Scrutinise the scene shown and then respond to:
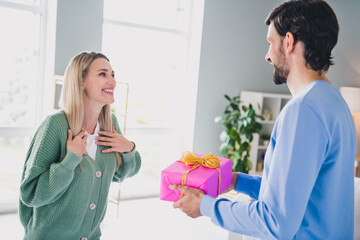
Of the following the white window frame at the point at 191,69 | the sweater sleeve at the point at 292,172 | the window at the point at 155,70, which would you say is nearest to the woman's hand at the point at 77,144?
the sweater sleeve at the point at 292,172

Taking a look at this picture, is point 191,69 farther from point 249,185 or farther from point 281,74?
point 281,74

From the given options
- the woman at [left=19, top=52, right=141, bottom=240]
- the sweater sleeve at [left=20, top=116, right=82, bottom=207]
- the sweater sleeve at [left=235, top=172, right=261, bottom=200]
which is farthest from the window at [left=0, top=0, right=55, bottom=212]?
the sweater sleeve at [left=235, top=172, right=261, bottom=200]

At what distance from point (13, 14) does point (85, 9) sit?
0.69 metres

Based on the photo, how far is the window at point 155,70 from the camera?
4.09m

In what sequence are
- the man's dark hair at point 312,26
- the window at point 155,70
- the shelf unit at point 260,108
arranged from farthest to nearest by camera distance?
the shelf unit at point 260,108 → the window at point 155,70 → the man's dark hair at point 312,26

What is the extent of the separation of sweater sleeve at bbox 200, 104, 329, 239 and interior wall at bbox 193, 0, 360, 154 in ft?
11.3

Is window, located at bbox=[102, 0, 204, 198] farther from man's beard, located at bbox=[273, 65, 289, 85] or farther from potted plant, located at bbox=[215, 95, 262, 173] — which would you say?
man's beard, located at bbox=[273, 65, 289, 85]

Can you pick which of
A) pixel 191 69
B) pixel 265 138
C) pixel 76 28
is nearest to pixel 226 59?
pixel 191 69

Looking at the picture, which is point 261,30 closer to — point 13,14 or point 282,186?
point 13,14

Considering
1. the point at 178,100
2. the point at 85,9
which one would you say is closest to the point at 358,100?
the point at 178,100

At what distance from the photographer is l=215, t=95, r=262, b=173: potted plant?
13.5 feet

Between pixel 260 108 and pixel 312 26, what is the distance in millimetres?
3452

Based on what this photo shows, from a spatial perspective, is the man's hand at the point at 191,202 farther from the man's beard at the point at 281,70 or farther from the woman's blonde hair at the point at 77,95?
the woman's blonde hair at the point at 77,95

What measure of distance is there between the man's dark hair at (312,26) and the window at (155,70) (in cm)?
315
